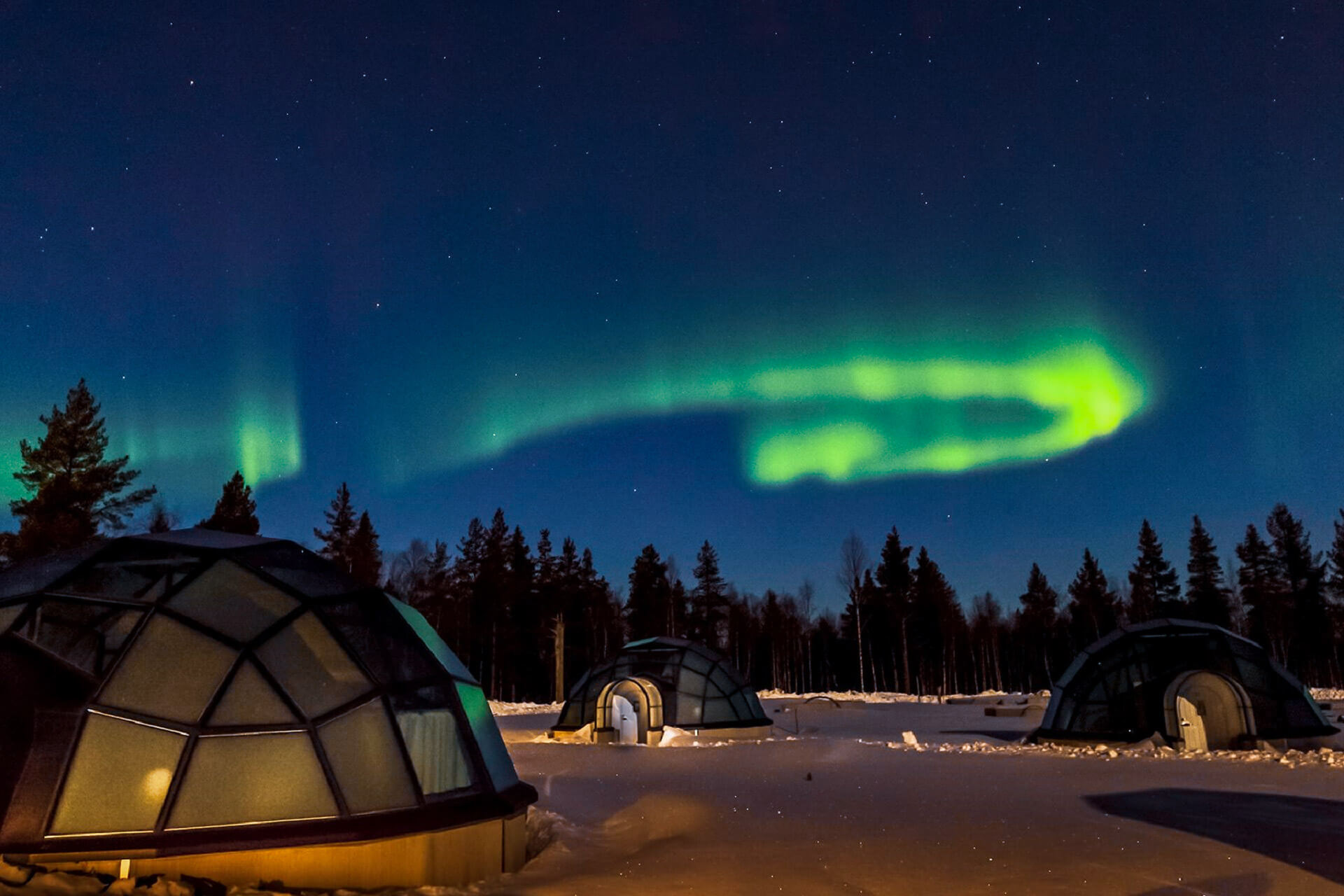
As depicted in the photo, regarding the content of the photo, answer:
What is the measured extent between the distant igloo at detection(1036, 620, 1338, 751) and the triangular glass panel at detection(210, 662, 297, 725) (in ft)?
63.4

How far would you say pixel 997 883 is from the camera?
7.59 meters

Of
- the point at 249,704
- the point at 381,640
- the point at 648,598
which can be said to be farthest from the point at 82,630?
the point at 648,598

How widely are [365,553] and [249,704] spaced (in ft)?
190

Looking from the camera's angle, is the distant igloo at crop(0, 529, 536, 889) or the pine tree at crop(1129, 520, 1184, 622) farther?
the pine tree at crop(1129, 520, 1184, 622)

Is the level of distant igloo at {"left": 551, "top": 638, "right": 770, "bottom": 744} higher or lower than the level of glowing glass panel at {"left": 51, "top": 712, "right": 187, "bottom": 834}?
lower

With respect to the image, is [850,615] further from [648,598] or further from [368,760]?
[368,760]

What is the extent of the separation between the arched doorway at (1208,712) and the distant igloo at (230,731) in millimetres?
17056

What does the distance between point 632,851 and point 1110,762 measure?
12179 millimetres

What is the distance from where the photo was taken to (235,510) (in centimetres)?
4797

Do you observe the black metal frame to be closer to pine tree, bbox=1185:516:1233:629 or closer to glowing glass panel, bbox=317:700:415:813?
glowing glass panel, bbox=317:700:415:813

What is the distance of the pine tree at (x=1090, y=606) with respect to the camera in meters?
70.8

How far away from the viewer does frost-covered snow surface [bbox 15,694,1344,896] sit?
7.79 meters

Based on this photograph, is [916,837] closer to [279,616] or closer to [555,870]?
[555,870]

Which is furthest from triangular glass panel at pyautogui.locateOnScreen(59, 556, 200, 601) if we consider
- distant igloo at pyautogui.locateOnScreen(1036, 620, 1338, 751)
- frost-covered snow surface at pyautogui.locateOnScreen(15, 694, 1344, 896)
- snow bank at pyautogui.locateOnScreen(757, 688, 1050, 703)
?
snow bank at pyautogui.locateOnScreen(757, 688, 1050, 703)
